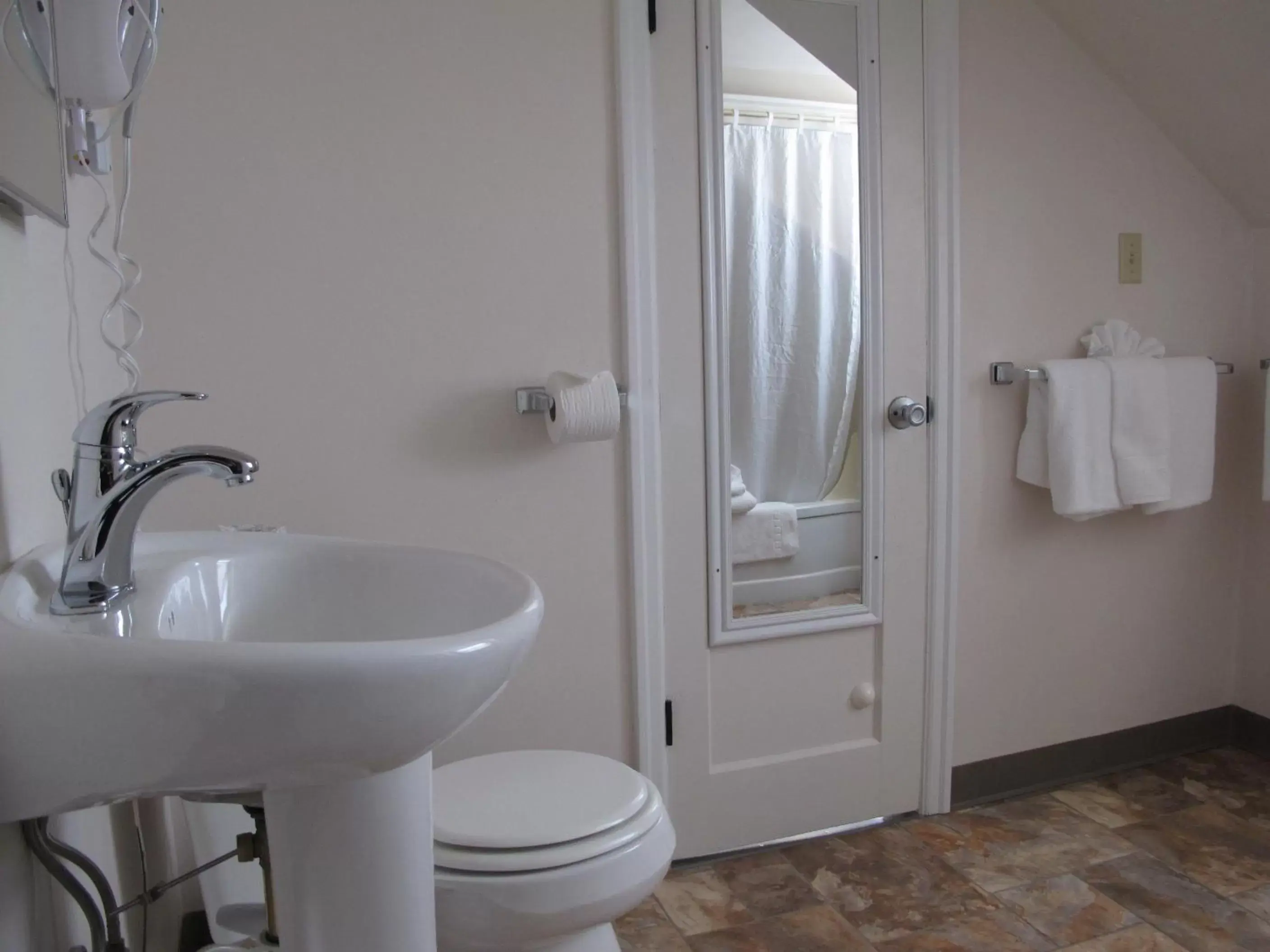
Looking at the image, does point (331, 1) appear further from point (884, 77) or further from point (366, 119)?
point (884, 77)

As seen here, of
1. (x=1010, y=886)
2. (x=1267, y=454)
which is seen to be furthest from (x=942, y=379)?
(x=1010, y=886)

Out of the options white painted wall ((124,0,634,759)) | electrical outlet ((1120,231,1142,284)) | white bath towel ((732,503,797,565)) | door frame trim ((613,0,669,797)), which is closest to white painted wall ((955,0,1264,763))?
electrical outlet ((1120,231,1142,284))

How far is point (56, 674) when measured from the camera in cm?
54

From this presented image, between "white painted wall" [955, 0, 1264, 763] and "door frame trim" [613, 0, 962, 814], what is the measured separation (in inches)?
2.5

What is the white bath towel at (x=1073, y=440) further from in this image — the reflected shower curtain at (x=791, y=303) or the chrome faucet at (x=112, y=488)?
the chrome faucet at (x=112, y=488)

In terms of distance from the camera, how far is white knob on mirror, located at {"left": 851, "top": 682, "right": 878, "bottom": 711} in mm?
2068

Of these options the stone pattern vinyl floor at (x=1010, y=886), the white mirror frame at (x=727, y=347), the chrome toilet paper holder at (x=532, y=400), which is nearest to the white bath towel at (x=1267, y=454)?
the stone pattern vinyl floor at (x=1010, y=886)

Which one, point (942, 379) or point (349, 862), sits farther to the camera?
point (942, 379)

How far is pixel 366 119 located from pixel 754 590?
Result: 1.14m

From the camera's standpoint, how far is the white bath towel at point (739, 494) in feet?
6.33

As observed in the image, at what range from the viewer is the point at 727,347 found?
1891 mm

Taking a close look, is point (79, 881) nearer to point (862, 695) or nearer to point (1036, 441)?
point (862, 695)

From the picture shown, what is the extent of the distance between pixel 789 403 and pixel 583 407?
0.52m

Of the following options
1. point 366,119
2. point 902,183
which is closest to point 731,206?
point 902,183
